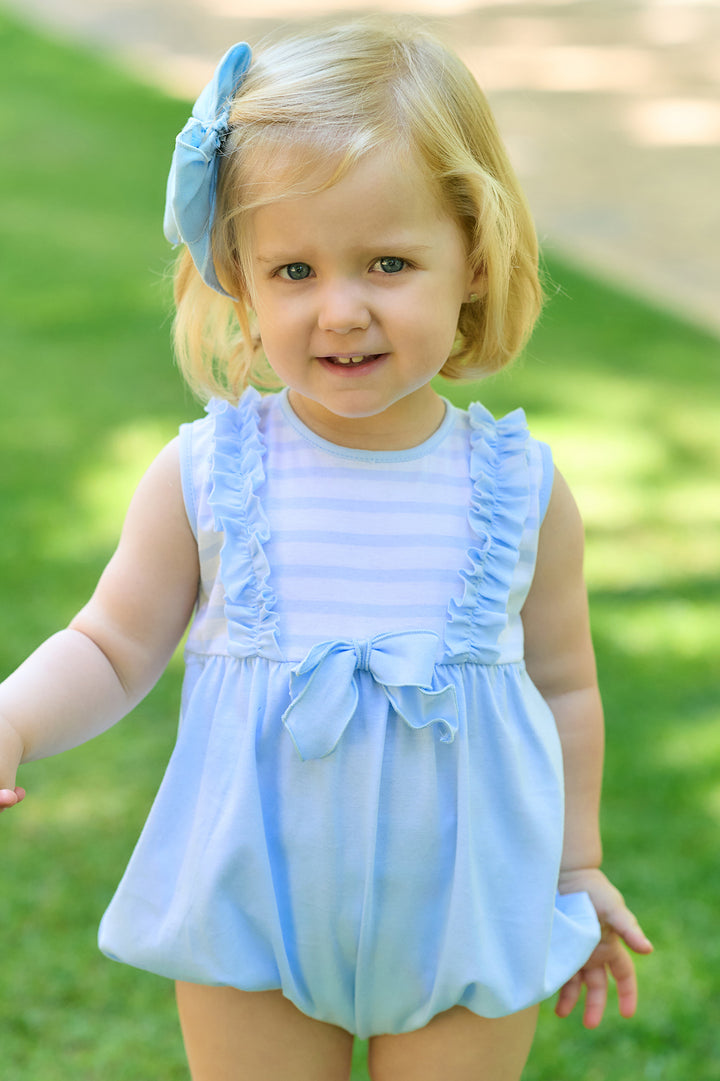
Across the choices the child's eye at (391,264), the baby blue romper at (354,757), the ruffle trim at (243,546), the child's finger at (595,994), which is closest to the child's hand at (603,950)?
the child's finger at (595,994)

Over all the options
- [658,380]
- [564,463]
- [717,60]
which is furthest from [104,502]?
[717,60]

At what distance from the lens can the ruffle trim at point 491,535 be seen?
1.48 meters

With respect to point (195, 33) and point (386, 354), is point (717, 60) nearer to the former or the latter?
point (195, 33)

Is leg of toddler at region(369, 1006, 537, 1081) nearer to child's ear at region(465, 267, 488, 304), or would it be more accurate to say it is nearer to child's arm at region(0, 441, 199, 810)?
child's arm at region(0, 441, 199, 810)

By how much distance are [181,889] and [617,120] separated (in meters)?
8.49

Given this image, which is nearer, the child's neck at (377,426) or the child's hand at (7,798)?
the child's hand at (7,798)

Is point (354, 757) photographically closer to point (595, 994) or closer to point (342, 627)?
point (342, 627)

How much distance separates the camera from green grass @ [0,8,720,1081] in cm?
236

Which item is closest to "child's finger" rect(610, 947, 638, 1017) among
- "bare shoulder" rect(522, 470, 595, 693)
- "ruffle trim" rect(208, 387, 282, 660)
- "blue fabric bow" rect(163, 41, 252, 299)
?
"bare shoulder" rect(522, 470, 595, 693)

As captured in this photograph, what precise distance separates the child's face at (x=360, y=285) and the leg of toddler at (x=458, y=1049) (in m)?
0.69

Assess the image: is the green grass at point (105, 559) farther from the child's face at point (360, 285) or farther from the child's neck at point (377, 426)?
the child's face at point (360, 285)

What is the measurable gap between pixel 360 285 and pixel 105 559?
2.67 meters

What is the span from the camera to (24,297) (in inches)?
252

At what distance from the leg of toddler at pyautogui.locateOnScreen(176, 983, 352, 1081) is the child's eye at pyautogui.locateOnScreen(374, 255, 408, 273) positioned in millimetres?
809
